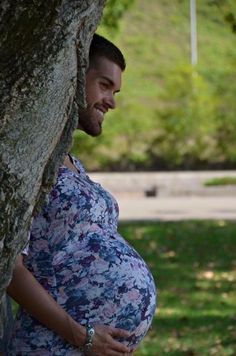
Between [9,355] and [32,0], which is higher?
[32,0]

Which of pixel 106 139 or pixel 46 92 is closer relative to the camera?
pixel 46 92

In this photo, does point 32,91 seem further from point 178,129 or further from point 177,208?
point 178,129

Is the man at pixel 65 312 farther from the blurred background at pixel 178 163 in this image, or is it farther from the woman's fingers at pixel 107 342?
the blurred background at pixel 178 163

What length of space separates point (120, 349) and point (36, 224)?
17.6 inches

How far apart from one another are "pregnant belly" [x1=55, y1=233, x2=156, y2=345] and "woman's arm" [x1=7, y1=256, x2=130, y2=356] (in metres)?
0.04

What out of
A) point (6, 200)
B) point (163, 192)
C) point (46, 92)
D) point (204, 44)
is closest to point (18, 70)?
point (46, 92)

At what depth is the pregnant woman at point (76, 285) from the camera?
3705 millimetres

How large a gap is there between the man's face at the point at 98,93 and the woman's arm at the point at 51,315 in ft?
1.73

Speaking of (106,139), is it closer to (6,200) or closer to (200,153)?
(200,153)

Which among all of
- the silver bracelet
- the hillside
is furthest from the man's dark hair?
the hillside

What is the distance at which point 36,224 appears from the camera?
3746 millimetres

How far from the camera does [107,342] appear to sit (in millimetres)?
3738

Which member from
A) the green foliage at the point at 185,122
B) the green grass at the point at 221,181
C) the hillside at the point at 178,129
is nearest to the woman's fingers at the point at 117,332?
the green grass at the point at 221,181

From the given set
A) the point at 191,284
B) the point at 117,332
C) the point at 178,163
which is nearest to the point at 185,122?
the point at 178,163
